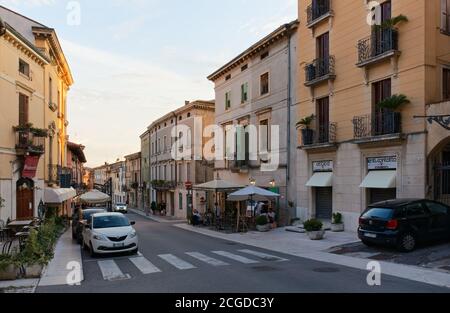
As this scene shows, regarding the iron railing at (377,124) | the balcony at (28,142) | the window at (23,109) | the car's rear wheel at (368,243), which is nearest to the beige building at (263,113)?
the iron railing at (377,124)

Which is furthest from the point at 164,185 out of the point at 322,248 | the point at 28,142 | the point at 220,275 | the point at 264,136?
the point at 220,275

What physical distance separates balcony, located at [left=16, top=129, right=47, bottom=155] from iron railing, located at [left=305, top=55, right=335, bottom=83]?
45.8 ft

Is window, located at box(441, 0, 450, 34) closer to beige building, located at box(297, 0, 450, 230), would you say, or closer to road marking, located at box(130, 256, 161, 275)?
beige building, located at box(297, 0, 450, 230)

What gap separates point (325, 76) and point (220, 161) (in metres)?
16.0

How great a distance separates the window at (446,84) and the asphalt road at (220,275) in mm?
9184

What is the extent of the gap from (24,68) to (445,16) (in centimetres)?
2040

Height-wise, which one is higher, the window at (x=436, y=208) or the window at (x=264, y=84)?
the window at (x=264, y=84)

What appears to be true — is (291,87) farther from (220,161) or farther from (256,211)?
(220,161)

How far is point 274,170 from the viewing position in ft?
89.3

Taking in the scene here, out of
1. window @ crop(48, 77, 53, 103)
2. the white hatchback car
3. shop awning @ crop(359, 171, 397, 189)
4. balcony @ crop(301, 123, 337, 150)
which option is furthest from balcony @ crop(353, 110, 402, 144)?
window @ crop(48, 77, 53, 103)

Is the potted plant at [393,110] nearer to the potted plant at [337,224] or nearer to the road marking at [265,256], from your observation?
the potted plant at [337,224]

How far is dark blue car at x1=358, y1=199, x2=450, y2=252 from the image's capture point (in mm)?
13859

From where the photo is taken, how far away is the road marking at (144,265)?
12232mm

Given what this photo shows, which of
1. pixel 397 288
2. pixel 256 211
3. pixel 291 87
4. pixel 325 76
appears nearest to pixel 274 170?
pixel 256 211
